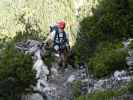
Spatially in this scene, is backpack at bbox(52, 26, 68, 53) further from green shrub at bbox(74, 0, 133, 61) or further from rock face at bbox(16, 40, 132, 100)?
green shrub at bbox(74, 0, 133, 61)

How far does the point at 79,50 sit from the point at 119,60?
3.23m

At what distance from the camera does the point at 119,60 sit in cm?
1293

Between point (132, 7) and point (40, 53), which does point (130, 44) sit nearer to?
point (132, 7)

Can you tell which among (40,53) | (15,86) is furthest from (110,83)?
(40,53)

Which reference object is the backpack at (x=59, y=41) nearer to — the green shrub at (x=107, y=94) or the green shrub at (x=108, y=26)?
the green shrub at (x=108, y=26)

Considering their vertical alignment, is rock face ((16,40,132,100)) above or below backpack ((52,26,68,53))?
below

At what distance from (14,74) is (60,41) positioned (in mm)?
4790

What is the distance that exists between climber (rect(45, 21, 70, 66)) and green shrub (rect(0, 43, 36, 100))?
3.83 meters

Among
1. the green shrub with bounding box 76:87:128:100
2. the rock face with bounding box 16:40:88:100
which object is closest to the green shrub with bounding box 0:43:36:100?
the rock face with bounding box 16:40:88:100

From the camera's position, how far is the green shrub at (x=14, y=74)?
11685 millimetres

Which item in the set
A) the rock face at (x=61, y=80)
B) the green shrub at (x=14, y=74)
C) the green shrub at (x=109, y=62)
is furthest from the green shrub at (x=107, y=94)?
the green shrub at (x=109, y=62)

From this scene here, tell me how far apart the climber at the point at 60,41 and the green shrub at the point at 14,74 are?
3.83 metres

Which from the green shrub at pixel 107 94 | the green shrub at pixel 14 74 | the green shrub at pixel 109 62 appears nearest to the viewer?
the green shrub at pixel 107 94

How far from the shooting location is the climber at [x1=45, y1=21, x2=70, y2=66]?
16.9m
